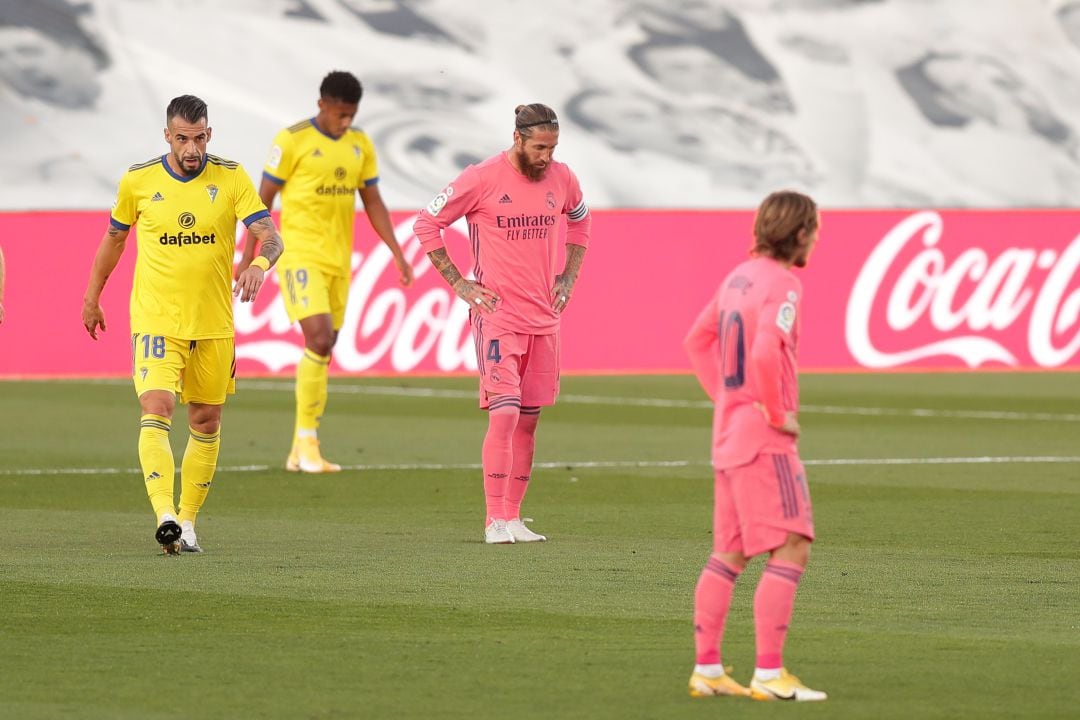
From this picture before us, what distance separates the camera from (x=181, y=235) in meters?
9.67

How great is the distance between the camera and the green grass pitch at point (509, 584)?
6441mm

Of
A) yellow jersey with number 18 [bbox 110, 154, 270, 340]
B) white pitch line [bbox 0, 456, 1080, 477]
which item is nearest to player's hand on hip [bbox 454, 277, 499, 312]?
yellow jersey with number 18 [bbox 110, 154, 270, 340]

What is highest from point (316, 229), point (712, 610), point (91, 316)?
point (316, 229)

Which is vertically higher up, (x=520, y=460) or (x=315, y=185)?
(x=315, y=185)

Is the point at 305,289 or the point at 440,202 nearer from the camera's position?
the point at 440,202

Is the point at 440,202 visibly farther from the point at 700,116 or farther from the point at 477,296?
the point at 700,116

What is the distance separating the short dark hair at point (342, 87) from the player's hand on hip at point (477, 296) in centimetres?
366

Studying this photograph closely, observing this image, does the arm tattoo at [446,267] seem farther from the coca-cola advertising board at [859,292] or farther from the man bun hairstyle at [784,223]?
the coca-cola advertising board at [859,292]

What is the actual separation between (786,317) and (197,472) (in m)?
4.49

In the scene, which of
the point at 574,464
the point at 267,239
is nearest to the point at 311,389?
the point at 574,464

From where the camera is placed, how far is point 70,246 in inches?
847

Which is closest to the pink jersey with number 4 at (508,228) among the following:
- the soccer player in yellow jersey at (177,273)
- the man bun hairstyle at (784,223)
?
the soccer player in yellow jersey at (177,273)

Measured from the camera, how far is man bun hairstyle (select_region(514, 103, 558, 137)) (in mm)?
9820

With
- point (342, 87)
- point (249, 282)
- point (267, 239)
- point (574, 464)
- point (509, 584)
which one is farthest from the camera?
point (574, 464)
